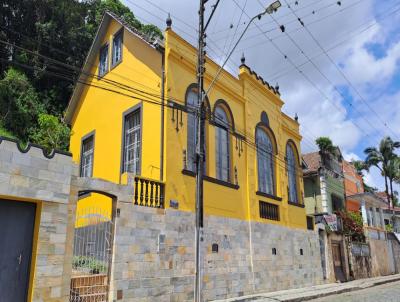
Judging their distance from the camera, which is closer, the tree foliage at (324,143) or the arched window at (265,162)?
the arched window at (265,162)

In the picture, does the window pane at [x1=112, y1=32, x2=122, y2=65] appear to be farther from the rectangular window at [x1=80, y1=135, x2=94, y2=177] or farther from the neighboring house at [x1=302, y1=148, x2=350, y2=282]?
the neighboring house at [x1=302, y1=148, x2=350, y2=282]

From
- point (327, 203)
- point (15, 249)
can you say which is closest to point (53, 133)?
point (15, 249)

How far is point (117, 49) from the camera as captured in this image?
666 inches

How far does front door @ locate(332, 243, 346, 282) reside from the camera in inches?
918

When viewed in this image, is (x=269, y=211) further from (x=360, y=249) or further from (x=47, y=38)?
(x=47, y=38)

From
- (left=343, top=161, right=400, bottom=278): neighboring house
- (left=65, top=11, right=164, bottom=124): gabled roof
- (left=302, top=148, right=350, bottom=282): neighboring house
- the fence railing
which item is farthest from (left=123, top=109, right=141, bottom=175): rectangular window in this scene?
the fence railing

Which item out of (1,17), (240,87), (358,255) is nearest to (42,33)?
(1,17)

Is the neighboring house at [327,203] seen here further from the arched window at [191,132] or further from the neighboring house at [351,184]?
the arched window at [191,132]

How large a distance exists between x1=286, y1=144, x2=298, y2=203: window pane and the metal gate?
12.6 meters

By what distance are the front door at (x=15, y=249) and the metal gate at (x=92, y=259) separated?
1.34 m

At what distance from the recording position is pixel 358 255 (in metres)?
26.6

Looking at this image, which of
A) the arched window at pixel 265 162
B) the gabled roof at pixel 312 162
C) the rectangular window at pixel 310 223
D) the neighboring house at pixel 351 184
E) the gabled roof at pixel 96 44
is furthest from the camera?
the neighboring house at pixel 351 184

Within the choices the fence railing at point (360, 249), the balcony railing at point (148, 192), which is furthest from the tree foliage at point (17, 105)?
the fence railing at point (360, 249)

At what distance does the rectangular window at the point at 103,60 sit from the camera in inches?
691
